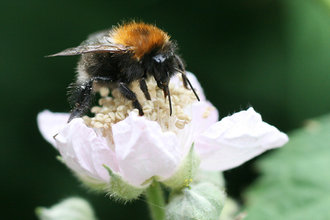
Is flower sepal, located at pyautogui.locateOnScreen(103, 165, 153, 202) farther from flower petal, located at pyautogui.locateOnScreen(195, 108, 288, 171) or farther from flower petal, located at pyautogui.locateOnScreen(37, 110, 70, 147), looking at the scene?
flower petal, located at pyautogui.locateOnScreen(37, 110, 70, 147)

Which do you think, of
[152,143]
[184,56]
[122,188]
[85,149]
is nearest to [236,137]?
[152,143]

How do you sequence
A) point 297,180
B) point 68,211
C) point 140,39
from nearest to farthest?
point 140,39 → point 68,211 → point 297,180

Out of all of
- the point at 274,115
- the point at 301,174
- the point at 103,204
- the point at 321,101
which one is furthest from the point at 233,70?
the point at 103,204

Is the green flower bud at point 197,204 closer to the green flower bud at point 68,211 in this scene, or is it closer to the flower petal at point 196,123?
the flower petal at point 196,123

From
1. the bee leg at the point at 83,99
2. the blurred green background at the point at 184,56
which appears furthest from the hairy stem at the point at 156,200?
the blurred green background at the point at 184,56

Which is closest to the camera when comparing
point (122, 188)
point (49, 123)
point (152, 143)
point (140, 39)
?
point (152, 143)

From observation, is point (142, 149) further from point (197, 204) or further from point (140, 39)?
point (140, 39)

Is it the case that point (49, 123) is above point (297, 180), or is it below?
above

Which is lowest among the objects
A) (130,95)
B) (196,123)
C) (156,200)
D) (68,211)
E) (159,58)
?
(68,211)
